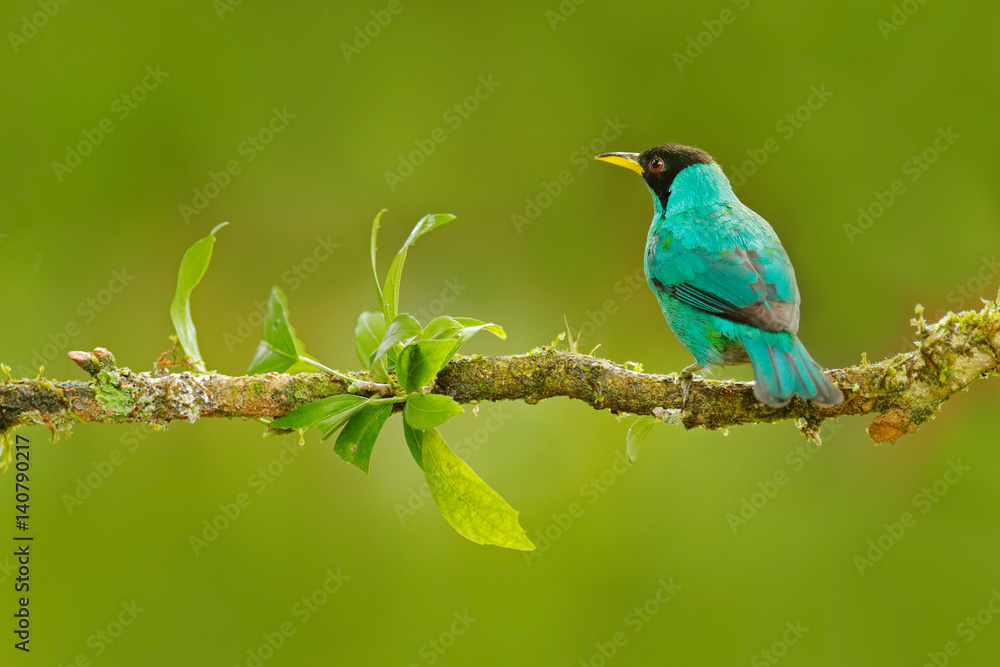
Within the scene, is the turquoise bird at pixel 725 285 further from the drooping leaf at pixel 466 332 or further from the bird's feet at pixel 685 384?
the drooping leaf at pixel 466 332

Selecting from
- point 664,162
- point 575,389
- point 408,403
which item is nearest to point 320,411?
point 408,403

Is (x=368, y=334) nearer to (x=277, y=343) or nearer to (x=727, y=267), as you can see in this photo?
(x=277, y=343)

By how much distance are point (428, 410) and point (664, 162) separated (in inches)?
76.4

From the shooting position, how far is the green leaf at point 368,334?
258 cm

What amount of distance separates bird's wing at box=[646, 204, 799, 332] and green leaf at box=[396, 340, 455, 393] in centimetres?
110

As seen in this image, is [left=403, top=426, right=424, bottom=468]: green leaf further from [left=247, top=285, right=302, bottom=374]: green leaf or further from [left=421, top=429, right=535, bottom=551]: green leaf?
[left=247, top=285, right=302, bottom=374]: green leaf

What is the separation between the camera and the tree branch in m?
2.28

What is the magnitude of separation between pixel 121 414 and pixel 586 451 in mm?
3274

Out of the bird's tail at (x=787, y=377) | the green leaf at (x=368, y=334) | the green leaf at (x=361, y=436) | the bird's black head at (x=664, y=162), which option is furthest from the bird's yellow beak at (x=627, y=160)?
the green leaf at (x=361, y=436)

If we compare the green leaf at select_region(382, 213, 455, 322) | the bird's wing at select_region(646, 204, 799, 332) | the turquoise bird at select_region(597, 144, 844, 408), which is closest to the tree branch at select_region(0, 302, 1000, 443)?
the turquoise bird at select_region(597, 144, 844, 408)

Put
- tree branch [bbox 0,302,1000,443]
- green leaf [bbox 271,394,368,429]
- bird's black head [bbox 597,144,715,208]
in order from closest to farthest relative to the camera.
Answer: tree branch [bbox 0,302,1000,443] < green leaf [bbox 271,394,368,429] < bird's black head [bbox 597,144,715,208]

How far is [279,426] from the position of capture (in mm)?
2416

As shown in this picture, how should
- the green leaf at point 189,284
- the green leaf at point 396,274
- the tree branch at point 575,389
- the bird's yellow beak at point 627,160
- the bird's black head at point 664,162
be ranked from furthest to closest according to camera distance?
the bird's yellow beak at point 627,160 < the bird's black head at point 664,162 < the green leaf at point 189,284 < the green leaf at point 396,274 < the tree branch at point 575,389

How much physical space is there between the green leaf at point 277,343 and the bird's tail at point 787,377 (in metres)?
1.41
